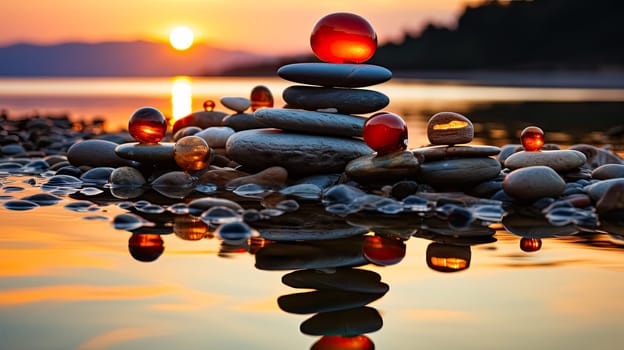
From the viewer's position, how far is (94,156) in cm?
762

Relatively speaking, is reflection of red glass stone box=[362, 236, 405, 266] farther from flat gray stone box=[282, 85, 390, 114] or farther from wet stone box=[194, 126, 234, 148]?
wet stone box=[194, 126, 234, 148]

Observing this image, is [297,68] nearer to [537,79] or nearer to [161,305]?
[161,305]

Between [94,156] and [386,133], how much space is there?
3.29 metres

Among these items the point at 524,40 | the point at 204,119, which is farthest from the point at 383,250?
the point at 524,40

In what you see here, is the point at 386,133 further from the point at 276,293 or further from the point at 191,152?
the point at 276,293

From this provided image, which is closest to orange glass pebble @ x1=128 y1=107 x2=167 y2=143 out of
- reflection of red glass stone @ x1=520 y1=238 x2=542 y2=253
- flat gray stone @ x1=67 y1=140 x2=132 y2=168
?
flat gray stone @ x1=67 y1=140 x2=132 y2=168

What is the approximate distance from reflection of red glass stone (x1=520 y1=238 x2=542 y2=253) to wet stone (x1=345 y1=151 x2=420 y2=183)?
1824 mm

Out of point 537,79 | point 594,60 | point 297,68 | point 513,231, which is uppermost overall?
point 594,60

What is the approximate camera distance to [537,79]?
63.8m

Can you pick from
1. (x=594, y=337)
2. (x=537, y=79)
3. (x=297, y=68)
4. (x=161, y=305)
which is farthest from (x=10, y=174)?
(x=537, y=79)

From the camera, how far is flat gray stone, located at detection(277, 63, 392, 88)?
6754 millimetres

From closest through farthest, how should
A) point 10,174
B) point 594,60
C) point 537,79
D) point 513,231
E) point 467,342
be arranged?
point 467,342 < point 513,231 < point 10,174 < point 537,79 < point 594,60

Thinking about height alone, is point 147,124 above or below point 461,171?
above

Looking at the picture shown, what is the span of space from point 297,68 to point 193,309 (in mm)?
4161
